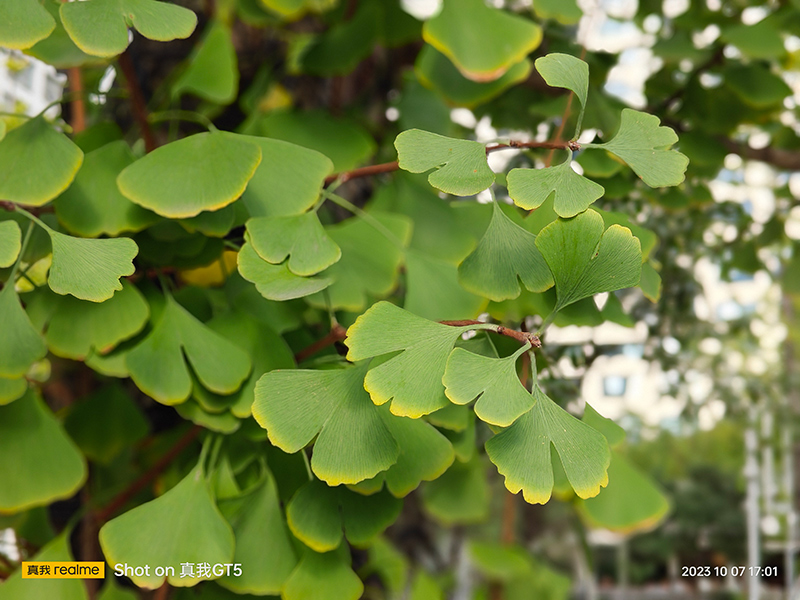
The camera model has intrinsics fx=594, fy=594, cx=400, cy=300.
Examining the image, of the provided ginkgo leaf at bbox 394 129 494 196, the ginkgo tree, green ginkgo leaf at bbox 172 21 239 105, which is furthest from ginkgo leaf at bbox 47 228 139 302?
green ginkgo leaf at bbox 172 21 239 105

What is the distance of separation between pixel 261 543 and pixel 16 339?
139 mm

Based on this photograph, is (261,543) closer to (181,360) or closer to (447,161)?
(181,360)

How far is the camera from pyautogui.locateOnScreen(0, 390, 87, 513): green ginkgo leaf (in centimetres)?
29

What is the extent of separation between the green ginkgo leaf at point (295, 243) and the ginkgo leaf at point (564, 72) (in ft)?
0.34

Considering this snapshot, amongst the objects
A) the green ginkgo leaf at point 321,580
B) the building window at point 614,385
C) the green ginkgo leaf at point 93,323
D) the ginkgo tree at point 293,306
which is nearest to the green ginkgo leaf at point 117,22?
the ginkgo tree at point 293,306

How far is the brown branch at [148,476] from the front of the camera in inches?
14.7

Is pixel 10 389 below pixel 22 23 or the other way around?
below

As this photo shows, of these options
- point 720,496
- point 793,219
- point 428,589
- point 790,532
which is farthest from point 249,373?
point 720,496

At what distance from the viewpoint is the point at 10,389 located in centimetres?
26

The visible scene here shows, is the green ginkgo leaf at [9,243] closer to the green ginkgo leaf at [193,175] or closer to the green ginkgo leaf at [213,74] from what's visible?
the green ginkgo leaf at [193,175]

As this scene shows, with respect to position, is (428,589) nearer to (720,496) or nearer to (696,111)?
(696,111)

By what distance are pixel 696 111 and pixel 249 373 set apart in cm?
38

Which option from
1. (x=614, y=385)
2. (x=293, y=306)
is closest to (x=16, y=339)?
(x=293, y=306)

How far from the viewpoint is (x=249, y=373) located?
0.93 feet
